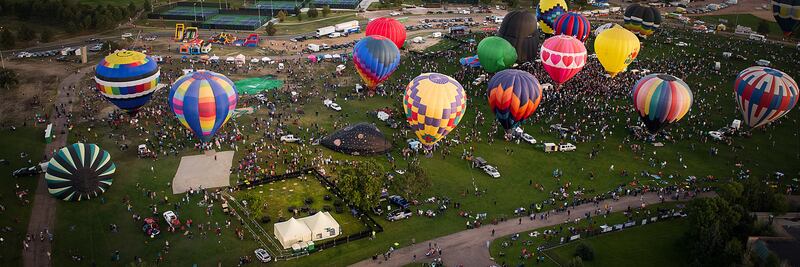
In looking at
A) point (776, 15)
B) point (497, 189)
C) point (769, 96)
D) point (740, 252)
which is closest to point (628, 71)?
point (769, 96)

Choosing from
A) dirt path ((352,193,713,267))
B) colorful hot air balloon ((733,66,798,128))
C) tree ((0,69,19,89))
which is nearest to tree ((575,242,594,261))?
dirt path ((352,193,713,267))

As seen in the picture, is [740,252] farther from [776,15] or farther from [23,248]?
[776,15]

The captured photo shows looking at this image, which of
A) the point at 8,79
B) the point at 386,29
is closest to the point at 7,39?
the point at 8,79

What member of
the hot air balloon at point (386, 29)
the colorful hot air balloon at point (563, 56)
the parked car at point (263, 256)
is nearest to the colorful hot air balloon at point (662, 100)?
the colorful hot air balloon at point (563, 56)

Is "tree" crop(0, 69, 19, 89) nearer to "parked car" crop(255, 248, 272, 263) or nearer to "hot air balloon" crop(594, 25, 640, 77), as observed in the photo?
"parked car" crop(255, 248, 272, 263)

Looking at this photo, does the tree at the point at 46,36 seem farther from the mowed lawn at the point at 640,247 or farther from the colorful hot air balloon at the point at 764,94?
the colorful hot air balloon at the point at 764,94

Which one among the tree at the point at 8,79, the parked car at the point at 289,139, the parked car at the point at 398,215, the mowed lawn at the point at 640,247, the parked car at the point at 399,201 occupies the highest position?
the tree at the point at 8,79
